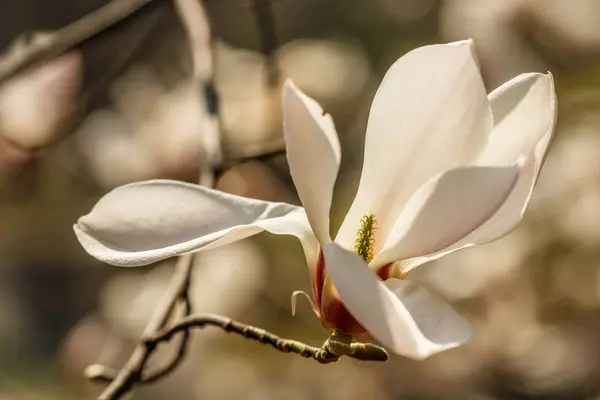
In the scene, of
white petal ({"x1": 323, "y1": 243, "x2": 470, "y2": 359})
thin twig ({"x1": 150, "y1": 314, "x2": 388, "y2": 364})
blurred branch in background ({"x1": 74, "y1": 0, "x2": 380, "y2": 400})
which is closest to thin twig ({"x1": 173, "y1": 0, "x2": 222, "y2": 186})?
blurred branch in background ({"x1": 74, "y1": 0, "x2": 380, "y2": 400})

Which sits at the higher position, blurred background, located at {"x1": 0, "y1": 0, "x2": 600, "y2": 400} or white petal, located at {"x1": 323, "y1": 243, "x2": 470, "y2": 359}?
white petal, located at {"x1": 323, "y1": 243, "x2": 470, "y2": 359}

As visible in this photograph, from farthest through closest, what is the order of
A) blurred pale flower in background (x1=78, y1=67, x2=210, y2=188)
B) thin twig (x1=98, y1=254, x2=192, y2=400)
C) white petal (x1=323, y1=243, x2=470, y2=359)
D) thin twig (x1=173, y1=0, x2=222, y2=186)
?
1. blurred pale flower in background (x1=78, y1=67, x2=210, y2=188)
2. thin twig (x1=173, y1=0, x2=222, y2=186)
3. thin twig (x1=98, y1=254, x2=192, y2=400)
4. white petal (x1=323, y1=243, x2=470, y2=359)

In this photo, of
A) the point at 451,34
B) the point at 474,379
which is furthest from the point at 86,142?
the point at 474,379

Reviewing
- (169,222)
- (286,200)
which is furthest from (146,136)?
(169,222)

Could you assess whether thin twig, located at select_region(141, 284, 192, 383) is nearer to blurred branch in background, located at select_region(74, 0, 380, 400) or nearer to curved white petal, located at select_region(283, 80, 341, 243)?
blurred branch in background, located at select_region(74, 0, 380, 400)

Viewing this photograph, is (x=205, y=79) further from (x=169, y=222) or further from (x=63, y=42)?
(x=169, y=222)

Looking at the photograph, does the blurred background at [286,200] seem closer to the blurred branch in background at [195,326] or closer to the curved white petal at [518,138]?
the blurred branch in background at [195,326]
